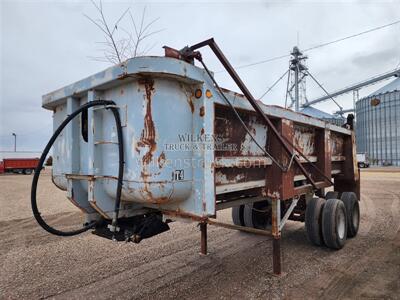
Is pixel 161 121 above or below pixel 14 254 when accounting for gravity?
above

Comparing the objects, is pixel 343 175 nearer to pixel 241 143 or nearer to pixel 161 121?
pixel 241 143

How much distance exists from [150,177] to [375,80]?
52.0m

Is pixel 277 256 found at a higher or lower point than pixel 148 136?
lower

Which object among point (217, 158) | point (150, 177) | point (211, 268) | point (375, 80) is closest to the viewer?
point (150, 177)

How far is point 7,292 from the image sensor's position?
3564 mm

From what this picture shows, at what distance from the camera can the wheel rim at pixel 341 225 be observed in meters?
5.07

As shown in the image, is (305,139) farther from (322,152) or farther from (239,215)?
(239,215)

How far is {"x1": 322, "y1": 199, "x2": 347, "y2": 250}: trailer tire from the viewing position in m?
4.87

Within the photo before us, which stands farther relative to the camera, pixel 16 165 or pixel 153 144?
pixel 16 165

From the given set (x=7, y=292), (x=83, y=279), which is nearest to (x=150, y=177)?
(x=83, y=279)

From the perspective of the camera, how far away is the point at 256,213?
6199 millimetres

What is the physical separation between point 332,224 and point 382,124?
161ft

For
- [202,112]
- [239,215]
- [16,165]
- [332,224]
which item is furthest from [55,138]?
[16,165]

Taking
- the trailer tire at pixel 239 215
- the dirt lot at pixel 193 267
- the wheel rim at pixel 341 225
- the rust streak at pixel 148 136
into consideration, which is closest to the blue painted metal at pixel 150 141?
the rust streak at pixel 148 136
